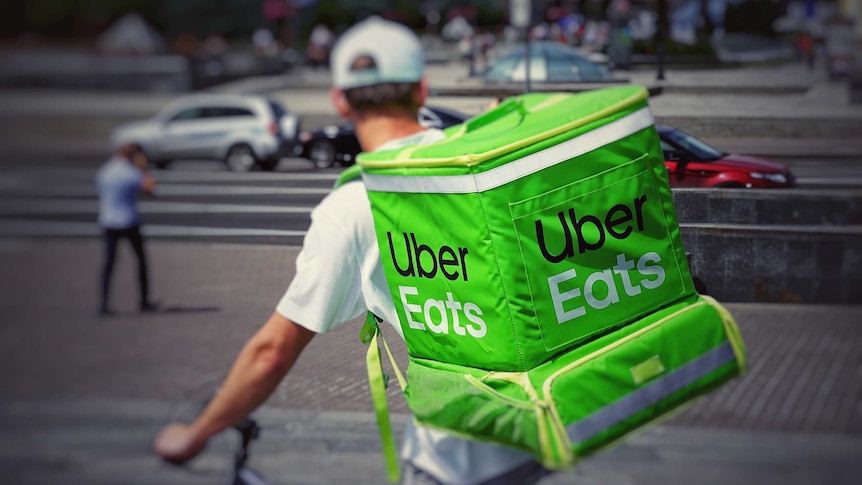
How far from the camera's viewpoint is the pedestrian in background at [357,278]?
2285mm

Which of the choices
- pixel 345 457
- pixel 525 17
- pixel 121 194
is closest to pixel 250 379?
pixel 345 457

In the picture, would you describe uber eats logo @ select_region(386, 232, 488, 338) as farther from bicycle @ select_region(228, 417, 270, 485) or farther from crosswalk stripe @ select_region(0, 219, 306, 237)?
crosswalk stripe @ select_region(0, 219, 306, 237)

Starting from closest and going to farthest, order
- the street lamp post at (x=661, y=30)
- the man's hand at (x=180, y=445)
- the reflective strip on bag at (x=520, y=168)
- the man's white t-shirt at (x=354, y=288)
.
→ 1. the reflective strip on bag at (x=520, y=168)
2. the man's white t-shirt at (x=354, y=288)
3. the man's hand at (x=180, y=445)
4. the street lamp post at (x=661, y=30)

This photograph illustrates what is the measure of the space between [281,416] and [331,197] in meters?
2.35

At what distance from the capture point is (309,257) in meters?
2.34

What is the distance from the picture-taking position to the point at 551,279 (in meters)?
2.15

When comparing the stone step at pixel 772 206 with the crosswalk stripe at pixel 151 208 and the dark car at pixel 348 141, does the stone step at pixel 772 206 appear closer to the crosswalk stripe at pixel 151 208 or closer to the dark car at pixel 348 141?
the dark car at pixel 348 141

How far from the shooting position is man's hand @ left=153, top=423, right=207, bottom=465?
2473 millimetres

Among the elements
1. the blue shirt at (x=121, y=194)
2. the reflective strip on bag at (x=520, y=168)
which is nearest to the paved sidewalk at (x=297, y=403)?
the reflective strip on bag at (x=520, y=168)

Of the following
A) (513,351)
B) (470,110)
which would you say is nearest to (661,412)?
(513,351)

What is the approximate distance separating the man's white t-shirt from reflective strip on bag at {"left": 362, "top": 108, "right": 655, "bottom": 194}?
0.47 ft

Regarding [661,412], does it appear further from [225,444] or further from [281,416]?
[281,416]

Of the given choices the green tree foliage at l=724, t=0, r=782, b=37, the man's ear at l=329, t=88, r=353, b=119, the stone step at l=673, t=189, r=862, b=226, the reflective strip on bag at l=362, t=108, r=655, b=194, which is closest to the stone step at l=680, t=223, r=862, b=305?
the stone step at l=673, t=189, r=862, b=226

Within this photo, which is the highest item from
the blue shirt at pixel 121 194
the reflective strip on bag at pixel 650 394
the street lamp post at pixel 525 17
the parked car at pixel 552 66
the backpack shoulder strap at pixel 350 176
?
the street lamp post at pixel 525 17
